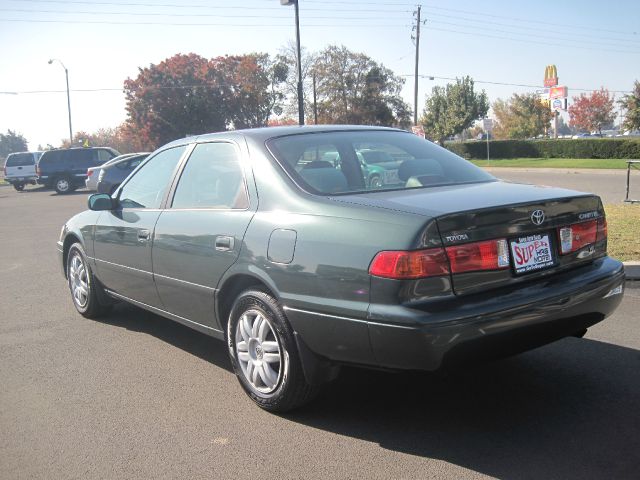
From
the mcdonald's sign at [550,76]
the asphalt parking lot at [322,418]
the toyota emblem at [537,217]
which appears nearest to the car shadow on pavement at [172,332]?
the asphalt parking lot at [322,418]

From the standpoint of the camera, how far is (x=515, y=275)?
3.28m

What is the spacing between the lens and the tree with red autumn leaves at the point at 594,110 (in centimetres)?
7581

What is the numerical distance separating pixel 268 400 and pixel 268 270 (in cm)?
77

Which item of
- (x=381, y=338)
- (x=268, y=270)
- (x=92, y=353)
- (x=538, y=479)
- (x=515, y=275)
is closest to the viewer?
(x=538, y=479)

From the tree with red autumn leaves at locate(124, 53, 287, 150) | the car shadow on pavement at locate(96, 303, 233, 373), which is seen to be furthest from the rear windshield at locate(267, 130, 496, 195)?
the tree with red autumn leaves at locate(124, 53, 287, 150)

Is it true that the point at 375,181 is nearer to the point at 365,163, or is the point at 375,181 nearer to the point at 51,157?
the point at 365,163

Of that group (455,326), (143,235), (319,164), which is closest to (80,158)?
(143,235)

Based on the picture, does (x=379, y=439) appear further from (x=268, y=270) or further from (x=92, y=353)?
(x=92, y=353)

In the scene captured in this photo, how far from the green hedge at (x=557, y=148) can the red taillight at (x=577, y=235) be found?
33103 millimetres

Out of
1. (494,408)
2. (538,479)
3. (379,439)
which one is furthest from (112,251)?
(538,479)

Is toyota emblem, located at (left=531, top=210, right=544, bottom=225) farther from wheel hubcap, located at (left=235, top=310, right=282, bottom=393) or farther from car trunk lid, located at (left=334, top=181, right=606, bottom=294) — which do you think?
wheel hubcap, located at (left=235, top=310, right=282, bottom=393)

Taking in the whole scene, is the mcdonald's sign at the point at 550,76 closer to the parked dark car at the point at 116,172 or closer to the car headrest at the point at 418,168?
the parked dark car at the point at 116,172

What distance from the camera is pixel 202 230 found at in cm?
418

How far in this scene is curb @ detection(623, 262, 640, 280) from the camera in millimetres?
6539
